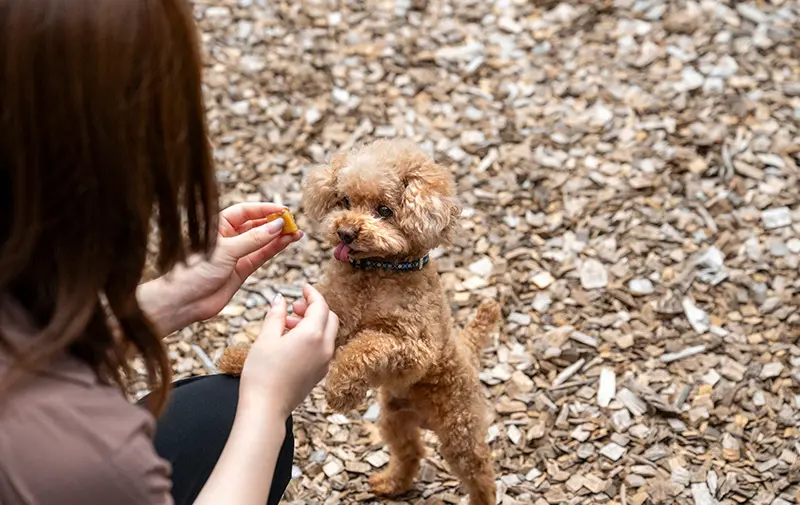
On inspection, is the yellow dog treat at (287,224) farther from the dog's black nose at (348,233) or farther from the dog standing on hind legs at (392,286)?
the dog's black nose at (348,233)

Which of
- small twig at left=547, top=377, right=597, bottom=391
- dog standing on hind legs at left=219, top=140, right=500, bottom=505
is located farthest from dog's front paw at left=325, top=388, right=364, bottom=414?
small twig at left=547, top=377, right=597, bottom=391

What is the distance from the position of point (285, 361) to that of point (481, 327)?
2.60 feet

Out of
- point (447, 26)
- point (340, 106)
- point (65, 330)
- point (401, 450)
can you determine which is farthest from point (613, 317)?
point (65, 330)

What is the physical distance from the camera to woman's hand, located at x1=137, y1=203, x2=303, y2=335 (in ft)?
5.48

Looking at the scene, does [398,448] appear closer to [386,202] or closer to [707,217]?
[386,202]

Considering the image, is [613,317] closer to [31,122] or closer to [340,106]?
[340,106]

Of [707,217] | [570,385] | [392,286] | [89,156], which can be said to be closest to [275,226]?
[392,286]

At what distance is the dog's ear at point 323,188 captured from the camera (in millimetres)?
1720

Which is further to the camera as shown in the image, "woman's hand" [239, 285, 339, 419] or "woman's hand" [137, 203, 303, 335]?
"woman's hand" [137, 203, 303, 335]

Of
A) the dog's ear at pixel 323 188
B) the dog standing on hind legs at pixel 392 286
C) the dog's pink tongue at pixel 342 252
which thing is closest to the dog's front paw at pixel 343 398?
the dog standing on hind legs at pixel 392 286

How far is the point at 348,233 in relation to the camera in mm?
1603

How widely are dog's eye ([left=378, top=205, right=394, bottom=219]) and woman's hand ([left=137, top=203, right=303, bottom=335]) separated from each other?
0.20m

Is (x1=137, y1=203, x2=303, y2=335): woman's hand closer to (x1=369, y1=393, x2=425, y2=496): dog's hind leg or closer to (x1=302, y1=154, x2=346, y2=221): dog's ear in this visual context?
(x1=302, y1=154, x2=346, y2=221): dog's ear

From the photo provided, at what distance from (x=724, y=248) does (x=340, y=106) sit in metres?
1.48
